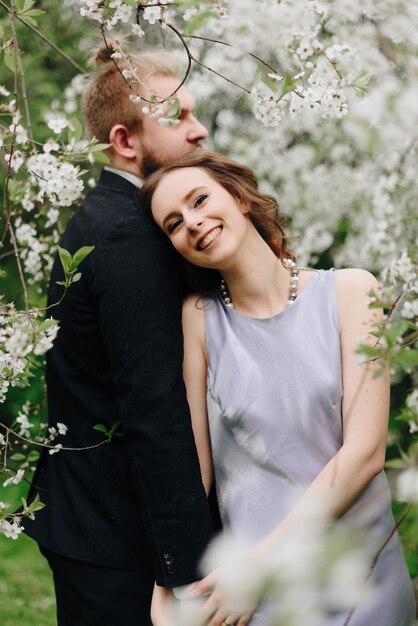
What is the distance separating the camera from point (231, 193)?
202 centimetres

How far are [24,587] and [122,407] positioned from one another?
10.4 ft

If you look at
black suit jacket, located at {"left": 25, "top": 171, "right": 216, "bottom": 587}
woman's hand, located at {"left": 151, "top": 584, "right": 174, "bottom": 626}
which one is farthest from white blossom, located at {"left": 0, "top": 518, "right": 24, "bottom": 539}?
woman's hand, located at {"left": 151, "top": 584, "right": 174, "bottom": 626}

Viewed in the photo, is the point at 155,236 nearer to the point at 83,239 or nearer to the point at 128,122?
the point at 83,239

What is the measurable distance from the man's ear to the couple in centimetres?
10

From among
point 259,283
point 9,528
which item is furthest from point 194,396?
point 9,528

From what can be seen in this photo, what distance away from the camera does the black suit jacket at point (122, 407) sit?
6.15ft

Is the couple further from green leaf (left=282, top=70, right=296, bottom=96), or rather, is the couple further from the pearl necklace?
green leaf (left=282, top=70, right=296, bottom=96)

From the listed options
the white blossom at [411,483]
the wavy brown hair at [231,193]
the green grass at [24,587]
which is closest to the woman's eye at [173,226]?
the wavy brown hair at [231,193]

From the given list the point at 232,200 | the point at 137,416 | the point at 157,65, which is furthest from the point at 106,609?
the point at 157,65

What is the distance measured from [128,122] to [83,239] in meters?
0.38

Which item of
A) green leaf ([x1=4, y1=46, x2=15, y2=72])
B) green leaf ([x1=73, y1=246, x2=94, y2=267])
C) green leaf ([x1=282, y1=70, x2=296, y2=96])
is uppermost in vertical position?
green leaf ([x1=282, y1=70, x2=296, y2=96])

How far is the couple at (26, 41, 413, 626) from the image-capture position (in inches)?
73.7

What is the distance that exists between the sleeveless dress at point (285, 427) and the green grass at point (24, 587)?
2.62 m

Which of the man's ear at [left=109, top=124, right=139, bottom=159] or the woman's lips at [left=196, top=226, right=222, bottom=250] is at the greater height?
the woman's lips at [left=196, top=226, right=222, bottom=250]
